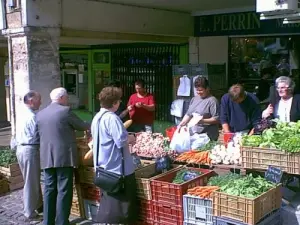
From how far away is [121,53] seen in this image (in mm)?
12117

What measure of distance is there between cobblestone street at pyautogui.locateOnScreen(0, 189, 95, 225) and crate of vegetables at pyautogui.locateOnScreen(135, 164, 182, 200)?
998mm

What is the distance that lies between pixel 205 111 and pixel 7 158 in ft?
11.2

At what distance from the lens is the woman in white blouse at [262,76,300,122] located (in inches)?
197

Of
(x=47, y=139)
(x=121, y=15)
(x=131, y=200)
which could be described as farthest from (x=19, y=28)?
(x=131, y=200)

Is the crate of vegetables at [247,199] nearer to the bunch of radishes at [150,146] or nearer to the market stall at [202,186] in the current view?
the market stall at [202,186]

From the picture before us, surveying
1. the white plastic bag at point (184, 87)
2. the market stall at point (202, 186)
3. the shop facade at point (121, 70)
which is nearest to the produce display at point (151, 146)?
the market stall at point (202, 186)

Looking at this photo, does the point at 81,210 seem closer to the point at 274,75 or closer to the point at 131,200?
the point at 131,200

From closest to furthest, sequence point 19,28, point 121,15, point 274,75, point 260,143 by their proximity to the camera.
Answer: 1. point 260,143
2. point 19,28
3. point 121,15
4. point 274,75

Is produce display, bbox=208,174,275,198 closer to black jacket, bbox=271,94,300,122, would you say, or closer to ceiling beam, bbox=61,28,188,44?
black jacket, bbox=271,94,300,122

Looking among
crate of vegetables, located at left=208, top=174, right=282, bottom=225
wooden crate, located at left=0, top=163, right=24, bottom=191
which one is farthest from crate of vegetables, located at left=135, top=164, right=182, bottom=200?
wooden crate, located at left=0, top=163, right=24, bottom=191

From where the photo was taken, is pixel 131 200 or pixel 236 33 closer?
pixel 131 200

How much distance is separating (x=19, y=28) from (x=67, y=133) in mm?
2799

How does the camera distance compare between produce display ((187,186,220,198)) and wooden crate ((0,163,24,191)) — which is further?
wooden crate ((0,163,24,191))

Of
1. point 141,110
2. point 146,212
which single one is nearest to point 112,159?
point 146,212
